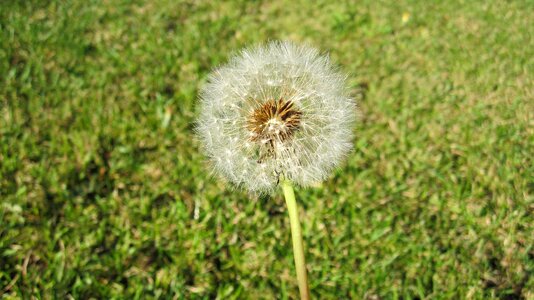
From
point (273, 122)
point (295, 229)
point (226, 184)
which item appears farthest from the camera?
point (226, 184)

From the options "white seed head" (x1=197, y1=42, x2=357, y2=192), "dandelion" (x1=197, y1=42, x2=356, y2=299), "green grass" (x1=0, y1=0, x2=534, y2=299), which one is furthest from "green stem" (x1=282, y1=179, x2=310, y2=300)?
"green grass" (x1=0, y1=0, x2=534, y2=299)

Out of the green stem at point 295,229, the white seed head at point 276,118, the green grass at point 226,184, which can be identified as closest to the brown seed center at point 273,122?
the white seed head at point 276,118

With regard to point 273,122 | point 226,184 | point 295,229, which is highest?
point 226,184

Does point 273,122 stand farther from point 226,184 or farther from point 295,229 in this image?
point 226,184

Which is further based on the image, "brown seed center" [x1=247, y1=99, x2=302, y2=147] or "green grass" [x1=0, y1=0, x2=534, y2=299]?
"green grass" [x1=0, y1=0, x2=534, y2=299]

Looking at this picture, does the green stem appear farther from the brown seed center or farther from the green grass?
the green grass

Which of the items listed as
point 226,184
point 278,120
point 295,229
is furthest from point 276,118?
point 226,184
